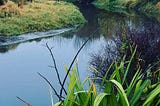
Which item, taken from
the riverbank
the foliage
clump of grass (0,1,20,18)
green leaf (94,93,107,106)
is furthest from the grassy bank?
green leaf (94,93,107,106)

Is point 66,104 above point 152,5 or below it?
above

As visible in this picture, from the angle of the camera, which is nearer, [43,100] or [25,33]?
[43,100]

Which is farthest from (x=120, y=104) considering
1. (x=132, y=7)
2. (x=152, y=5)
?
(x=132, y=7)

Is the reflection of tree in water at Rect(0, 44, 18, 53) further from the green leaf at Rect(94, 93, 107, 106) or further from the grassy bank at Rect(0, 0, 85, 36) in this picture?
the green leaf at Rect(94, 93, 107, 106)

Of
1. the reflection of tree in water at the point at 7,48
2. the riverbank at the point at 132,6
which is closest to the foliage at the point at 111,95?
the reflection of tree in water at the point at 7,48

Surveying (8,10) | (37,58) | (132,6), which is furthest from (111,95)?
(132,6)

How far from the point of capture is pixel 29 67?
17.4 metres

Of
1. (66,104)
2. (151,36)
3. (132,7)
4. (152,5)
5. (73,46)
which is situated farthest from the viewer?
(132,7)

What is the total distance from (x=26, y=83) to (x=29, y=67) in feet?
8.54

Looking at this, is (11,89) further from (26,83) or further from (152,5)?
(152,5)

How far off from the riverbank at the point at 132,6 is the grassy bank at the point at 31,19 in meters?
11.0

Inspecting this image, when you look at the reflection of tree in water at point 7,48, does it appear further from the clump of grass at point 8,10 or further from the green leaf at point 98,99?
the green leaf at point 98,99

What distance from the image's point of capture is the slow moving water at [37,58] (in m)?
13.4

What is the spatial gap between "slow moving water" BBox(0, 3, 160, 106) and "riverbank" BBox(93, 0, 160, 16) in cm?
1600
